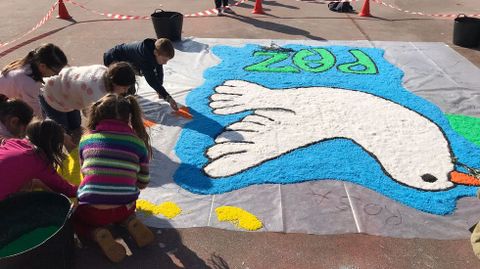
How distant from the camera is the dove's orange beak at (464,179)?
414 centimetres

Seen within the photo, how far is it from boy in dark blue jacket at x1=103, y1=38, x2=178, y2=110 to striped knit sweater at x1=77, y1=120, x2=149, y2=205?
2.01 metres

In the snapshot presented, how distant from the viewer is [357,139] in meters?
4.84

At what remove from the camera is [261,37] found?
27.8 ft

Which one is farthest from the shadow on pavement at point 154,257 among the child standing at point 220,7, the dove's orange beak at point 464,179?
the child standing at point 220,7

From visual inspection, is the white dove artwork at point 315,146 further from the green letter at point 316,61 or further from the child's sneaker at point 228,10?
the child's sneaker at point 228,10

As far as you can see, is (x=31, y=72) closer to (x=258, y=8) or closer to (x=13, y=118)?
(x=13, y=118)

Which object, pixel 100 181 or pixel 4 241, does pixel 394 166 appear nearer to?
pixel 100 181

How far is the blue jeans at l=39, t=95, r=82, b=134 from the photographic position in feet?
14.8

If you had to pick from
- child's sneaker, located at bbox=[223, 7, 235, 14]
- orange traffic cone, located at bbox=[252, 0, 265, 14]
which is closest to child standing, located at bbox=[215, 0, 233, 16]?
child's sneaker, located at bbox=[223, 7, 235, 14]

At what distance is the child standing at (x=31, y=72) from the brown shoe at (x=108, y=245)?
6.19ft

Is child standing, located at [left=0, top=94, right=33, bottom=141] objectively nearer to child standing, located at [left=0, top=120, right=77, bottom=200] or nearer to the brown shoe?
child standing, located at [left=0, top=120, right=77, bottom=200]

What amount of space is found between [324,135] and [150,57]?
2.36 m

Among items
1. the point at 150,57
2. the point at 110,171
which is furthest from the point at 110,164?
the point at 150,57

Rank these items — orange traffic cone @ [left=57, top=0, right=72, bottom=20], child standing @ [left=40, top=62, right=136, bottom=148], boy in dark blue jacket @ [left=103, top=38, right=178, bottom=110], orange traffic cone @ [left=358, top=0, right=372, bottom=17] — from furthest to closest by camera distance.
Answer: orange traffic cone @ [left=358, top=0, right=372, bottom=17] → orange traffic cone @ [left=57, top=0, right=72, bottom=20] → boy in dark blue jacket @ [left=103, top=38, right=178, bottom=110] → child standing @ [left=40, top=62, right=136, bottom=148]
